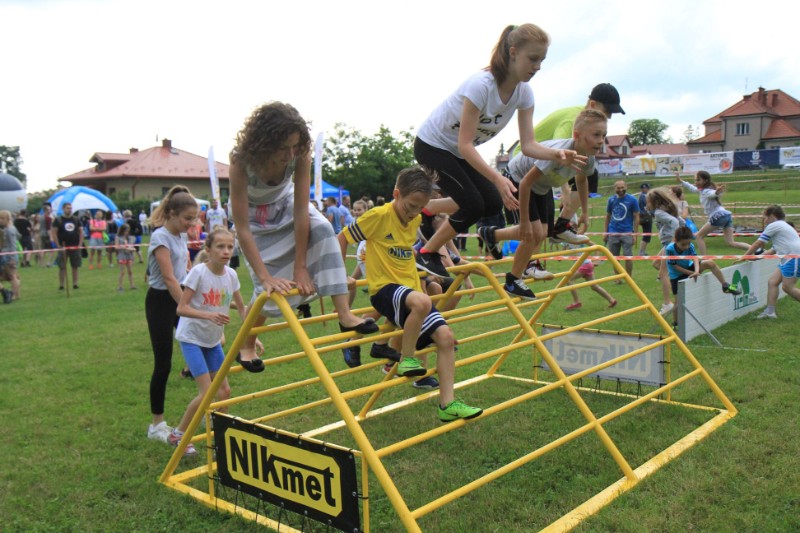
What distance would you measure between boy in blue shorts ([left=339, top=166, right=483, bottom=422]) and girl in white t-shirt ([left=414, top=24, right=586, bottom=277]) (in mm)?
400

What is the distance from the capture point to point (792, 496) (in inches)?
142

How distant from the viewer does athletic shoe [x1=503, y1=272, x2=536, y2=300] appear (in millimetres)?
4801

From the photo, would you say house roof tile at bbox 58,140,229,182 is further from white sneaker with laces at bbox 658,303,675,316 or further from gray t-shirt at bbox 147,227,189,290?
gray t-shirt at bbox 147,227,189,290

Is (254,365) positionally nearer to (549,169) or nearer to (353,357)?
(353,357)

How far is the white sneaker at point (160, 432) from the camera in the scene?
4.88 meters

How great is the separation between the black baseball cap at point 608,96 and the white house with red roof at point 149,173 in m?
47.9

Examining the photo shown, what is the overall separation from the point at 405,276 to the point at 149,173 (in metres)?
51.3

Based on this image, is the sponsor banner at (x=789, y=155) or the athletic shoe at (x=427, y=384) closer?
the athletic shoe at (x=427, y=384)

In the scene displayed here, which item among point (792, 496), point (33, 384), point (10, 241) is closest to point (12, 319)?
point (10, 241)

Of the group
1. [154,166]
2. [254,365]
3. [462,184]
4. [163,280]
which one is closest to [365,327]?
[254,365]

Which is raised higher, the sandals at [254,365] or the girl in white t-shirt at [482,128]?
the girl in white t-shirt at [482,128]

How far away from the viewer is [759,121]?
178ft

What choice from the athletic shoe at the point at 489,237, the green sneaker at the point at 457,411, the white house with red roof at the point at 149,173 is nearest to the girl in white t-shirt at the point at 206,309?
the green sneaker at the point at 457,411

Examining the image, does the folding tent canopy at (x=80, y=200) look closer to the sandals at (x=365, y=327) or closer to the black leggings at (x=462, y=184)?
the black leggings at (x=462, y=184)
